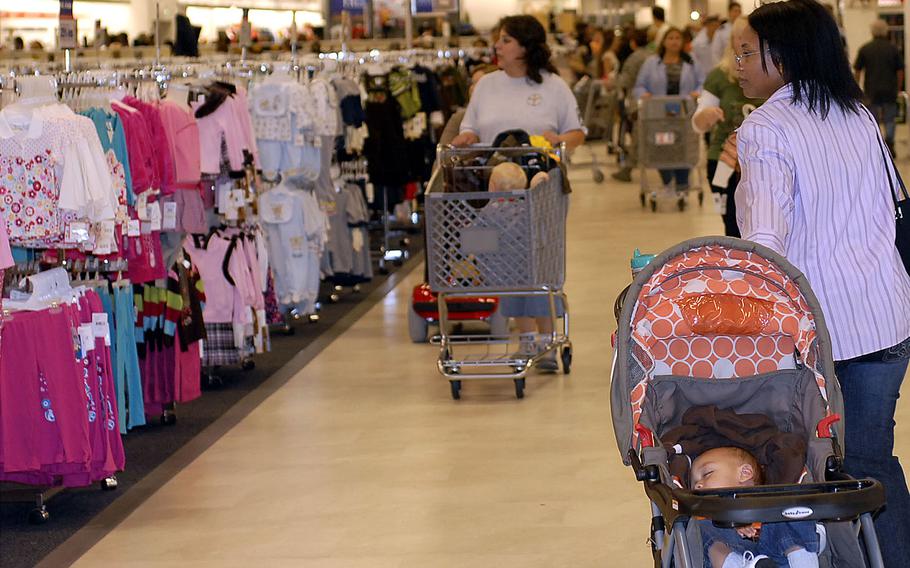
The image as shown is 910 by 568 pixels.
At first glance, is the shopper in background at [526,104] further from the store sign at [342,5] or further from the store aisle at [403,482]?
the store sign at [342,5]

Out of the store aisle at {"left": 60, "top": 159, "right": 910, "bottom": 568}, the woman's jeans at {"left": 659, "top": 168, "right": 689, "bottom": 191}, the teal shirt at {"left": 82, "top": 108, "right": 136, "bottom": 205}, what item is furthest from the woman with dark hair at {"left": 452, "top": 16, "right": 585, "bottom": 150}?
the woman's jeans at {"left": 659, "top": 168, "right": 689, "bottom": 191}

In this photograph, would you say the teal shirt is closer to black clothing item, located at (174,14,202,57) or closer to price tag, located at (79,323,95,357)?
price tag, located at (79,323,95,357)

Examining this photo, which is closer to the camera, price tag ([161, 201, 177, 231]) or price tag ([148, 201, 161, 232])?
price tag ([148, 201, 161, 232])

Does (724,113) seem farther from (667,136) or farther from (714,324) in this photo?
(667,136)

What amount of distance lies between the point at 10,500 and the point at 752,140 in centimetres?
332

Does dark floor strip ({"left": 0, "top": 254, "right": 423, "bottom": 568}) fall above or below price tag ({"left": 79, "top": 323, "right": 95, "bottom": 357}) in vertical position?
below

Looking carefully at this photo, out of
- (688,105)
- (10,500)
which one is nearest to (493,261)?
(10,500)

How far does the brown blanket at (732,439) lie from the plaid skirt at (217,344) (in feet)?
14.5

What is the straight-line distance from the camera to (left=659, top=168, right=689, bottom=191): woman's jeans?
45.9ft

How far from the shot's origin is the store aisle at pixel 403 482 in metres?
4.74

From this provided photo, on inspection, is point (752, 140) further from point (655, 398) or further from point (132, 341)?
point (132, 341)

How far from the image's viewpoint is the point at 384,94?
10391 mm

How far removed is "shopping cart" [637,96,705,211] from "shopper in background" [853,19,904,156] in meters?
5.08

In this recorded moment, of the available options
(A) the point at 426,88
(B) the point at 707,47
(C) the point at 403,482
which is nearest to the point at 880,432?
(C) the point at 403,482
